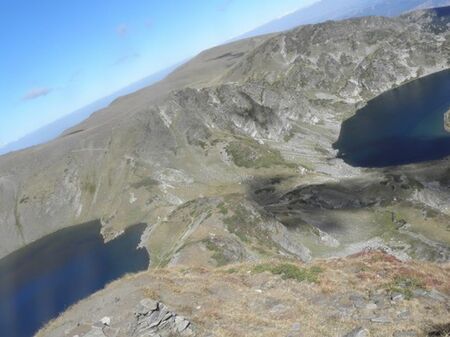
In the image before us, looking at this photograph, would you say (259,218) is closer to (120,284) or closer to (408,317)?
(120,284)

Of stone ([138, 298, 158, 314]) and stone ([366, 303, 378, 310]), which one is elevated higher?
stone ([138, 298, 158, 314])

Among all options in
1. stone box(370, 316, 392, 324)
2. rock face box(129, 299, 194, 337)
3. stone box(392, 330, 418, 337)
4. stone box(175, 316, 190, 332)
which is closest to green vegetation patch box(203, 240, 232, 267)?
rock face box(129, 299, 194, 337)

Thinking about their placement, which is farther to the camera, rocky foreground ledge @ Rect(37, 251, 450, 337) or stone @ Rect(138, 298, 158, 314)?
stone @ Rect(138, 298, 158, 314)

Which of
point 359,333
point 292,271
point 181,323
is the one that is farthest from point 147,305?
point 359,333

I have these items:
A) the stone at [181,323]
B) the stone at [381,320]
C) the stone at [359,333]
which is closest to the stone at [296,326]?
the stone at [359,333]

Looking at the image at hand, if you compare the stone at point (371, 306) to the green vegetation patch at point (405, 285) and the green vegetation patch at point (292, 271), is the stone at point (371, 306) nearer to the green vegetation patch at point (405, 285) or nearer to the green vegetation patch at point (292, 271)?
the green vegetation patch at point (405, 285)

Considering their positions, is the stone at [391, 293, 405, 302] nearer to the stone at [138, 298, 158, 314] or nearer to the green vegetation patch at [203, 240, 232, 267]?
the stone at [138, 298, 158, 314]

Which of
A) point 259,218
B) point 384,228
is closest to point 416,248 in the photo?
point 384,228
